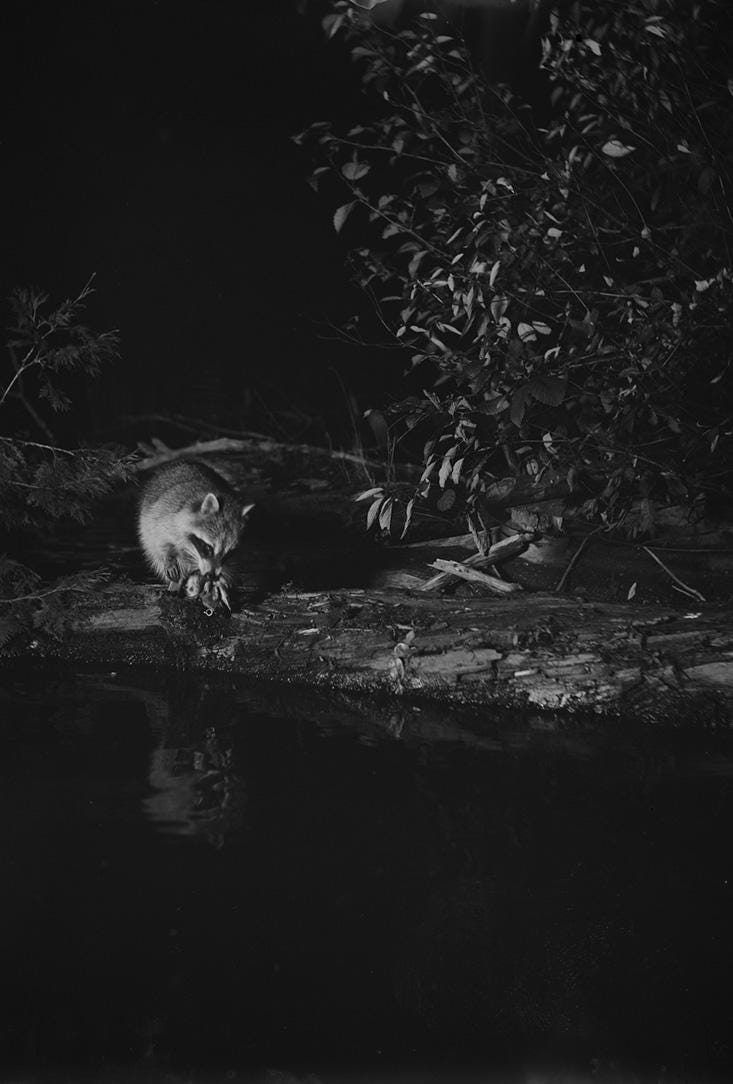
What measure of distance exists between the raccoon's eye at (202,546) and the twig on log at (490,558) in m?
1.19

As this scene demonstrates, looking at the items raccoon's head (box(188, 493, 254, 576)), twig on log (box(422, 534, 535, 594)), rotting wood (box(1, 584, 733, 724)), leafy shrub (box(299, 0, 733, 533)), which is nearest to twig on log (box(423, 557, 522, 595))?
twig on log (box(422, 534, 535, 594))

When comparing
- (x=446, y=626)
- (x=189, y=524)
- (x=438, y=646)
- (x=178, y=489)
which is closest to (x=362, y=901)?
(x=438, y=646)

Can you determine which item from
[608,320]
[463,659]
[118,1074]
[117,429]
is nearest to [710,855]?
[463,659]

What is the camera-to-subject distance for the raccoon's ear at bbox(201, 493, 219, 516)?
560 cm

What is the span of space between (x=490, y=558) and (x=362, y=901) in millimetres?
3149

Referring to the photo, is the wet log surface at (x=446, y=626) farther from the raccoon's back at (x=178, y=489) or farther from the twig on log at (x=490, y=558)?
the raccoon's back at (x=178, y=489)

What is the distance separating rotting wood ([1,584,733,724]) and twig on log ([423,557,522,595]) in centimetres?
22

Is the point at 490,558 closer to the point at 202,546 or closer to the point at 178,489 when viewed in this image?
the point at 202,546

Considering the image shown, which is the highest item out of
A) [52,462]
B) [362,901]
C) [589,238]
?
[589,238]

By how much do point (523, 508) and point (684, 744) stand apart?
2550 mm

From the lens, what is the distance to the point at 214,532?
5.57 meters

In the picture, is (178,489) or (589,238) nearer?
(589,238)

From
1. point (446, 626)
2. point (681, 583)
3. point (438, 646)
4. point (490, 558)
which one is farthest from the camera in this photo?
point (490, 558)

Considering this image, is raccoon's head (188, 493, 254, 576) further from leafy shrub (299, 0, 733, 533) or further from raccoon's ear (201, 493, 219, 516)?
leafy shrub (299, 0, 733, 533)
